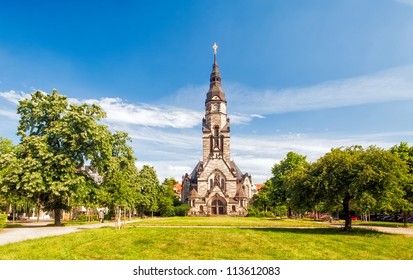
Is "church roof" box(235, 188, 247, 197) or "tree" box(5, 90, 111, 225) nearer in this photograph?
"tree" box(5, 90, 111, 225)

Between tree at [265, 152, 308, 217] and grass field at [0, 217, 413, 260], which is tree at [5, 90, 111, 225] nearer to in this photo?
grass field at [0, 217, 413, 260]

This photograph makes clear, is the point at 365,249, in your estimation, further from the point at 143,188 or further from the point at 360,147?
the point at 143,188

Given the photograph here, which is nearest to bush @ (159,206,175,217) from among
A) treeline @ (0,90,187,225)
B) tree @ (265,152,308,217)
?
tree @ (265,152,308,217)

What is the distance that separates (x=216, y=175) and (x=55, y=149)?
53135mm

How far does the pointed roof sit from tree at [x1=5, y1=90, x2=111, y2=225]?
59.3 meters

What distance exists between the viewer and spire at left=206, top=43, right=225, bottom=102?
291ft

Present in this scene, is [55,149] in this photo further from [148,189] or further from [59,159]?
[148,189]

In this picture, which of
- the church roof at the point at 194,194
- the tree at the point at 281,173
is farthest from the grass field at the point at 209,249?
the church roof at the point at 194,194

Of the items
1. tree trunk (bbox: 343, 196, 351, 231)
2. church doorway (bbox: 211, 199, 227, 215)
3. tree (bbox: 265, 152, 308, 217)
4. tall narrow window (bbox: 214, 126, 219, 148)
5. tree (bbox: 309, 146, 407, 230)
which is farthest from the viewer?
tall narrow window (bbox: 214, 126, 219, 148)

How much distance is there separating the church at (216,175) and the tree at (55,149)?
46.1 m

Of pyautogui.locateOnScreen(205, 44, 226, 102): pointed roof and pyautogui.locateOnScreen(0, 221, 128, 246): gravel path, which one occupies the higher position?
pyautogui.locateOnScreen(205, 44, 226, 102): pointed roof

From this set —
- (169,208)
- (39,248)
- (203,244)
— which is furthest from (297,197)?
(169,208)

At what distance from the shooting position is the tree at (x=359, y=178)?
72.4ft

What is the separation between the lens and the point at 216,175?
7931cm
